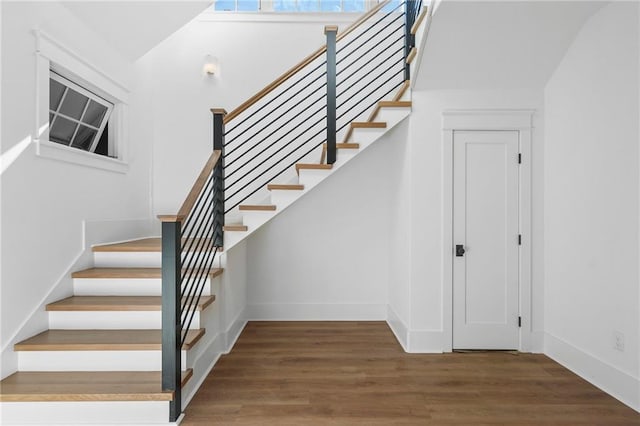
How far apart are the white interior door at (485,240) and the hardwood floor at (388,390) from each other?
0.74 ft

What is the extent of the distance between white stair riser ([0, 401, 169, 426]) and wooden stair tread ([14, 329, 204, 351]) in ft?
1.18

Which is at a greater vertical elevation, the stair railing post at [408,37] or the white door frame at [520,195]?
the stair railing post at [408,37]

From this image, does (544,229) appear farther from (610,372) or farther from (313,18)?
(313,18)

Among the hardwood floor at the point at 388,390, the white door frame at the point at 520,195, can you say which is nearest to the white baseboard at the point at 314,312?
the hardwood floor at the point at 388,390

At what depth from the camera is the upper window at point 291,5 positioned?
502cm

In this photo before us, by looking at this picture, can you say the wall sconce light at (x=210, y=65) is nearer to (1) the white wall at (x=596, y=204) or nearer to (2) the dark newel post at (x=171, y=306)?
(2) the dark newel post at (x=171, y=306)

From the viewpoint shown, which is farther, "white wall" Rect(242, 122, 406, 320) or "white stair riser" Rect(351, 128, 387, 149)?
"white wall" Rect(242, 122, 406, 320)

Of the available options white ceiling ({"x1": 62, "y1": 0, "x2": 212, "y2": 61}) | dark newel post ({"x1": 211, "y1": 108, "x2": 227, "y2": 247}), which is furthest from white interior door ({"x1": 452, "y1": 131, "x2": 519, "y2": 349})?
white ceiling ({"x1": 62, "y1": 0, "x2": 212, "y2": 61})

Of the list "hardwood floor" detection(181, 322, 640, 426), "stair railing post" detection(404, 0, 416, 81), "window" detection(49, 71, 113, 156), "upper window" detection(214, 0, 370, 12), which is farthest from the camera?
"upper window" detection(214, 0, 370, 12)

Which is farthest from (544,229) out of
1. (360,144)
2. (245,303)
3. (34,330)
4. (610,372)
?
(34,330)

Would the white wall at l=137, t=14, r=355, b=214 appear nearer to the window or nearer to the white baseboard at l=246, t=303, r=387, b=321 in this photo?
the window

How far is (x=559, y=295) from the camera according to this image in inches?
135

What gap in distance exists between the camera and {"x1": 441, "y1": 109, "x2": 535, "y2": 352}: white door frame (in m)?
3.62

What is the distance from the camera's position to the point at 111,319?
9.60 feet
